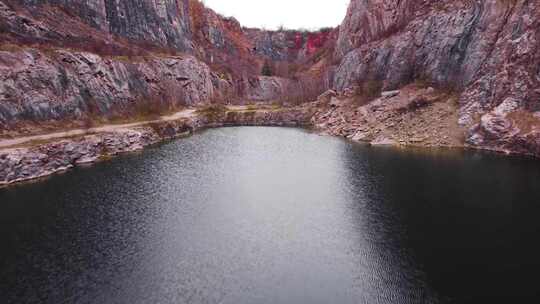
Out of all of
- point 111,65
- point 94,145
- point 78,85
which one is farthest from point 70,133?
point 111,65

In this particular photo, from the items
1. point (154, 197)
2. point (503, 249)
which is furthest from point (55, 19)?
point (503, 249)

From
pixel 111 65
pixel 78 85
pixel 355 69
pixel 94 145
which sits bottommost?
pixel 94 145

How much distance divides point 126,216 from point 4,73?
43776mm

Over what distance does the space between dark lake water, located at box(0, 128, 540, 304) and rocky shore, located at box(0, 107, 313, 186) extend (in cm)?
376

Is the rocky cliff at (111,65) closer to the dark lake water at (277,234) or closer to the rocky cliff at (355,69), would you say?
the rocky cliff at (355,69)

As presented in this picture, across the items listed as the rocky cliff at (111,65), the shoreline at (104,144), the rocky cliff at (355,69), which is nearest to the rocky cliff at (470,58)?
the rocky cliff at (355,69)

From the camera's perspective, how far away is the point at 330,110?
381 feet

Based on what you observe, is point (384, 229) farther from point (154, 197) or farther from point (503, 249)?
point (154, 197)

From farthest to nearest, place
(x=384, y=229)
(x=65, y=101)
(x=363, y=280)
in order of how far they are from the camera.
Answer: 1. (x=65, y=101)
2. (x=384, y=229)
3. (x=363, y=280)

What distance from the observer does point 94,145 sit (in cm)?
6975

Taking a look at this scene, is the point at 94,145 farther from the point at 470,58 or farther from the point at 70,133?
the point at 470,58

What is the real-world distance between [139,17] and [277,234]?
391 ft

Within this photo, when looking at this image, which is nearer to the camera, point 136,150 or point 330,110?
point 136,150

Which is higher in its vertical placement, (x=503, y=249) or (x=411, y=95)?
(x=411, y=95)
